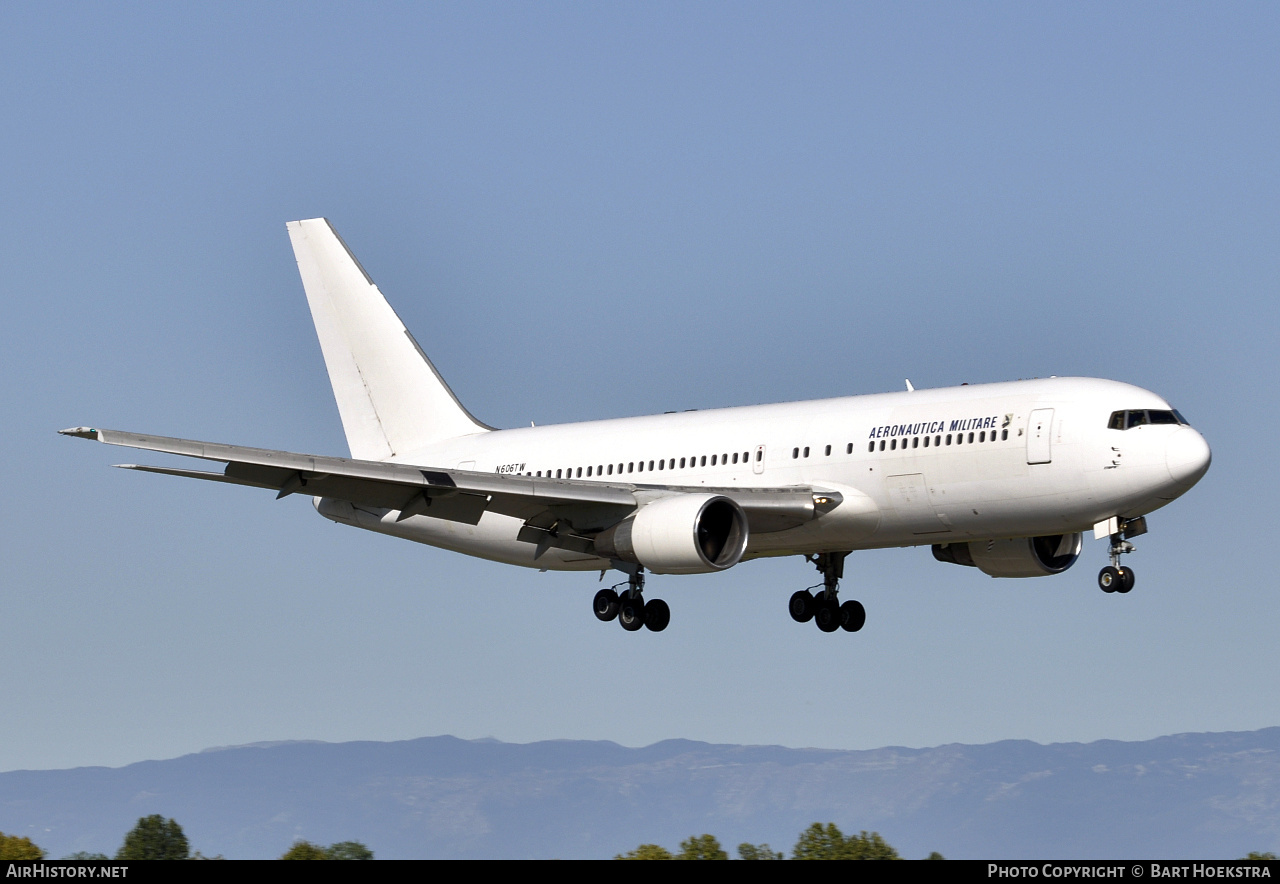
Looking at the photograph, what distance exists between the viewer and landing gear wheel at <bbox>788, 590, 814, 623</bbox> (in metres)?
44.7

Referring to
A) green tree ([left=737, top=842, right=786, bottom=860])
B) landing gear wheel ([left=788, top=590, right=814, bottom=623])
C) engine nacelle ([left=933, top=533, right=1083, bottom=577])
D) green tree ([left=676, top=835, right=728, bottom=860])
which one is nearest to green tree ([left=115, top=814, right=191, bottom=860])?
green tree ([left=676, top=835, right=728, bottom=860])

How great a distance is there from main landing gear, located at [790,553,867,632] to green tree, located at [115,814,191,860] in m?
17.2

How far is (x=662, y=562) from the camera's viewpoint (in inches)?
1479

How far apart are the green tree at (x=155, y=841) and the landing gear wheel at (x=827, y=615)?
1718cm

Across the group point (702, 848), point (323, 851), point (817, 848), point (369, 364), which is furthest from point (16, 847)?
point (817, 848)

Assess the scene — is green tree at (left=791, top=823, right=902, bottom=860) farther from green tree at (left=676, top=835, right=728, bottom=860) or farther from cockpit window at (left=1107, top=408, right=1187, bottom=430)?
cockpit window at (left=1107, top=408, right=1187, bottom=430)

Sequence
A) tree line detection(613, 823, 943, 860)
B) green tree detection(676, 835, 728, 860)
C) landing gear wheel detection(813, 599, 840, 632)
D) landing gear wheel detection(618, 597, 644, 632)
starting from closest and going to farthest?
tree line detection(613, 823, 943, 860) < green tree detection(676, 835, 728, 860) < landing gear wheel detection(618, 597, 644, 632) < landing gear wheel detection(813, 599, 840, 632)

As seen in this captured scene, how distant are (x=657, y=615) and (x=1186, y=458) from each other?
13515 millimetres

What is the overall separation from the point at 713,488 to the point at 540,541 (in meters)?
5.28

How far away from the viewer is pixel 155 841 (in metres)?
38.7

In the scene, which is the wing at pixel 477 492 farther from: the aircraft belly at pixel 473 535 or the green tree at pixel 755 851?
the green tree at pixel 755 851

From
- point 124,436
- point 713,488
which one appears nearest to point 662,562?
point 713,488
